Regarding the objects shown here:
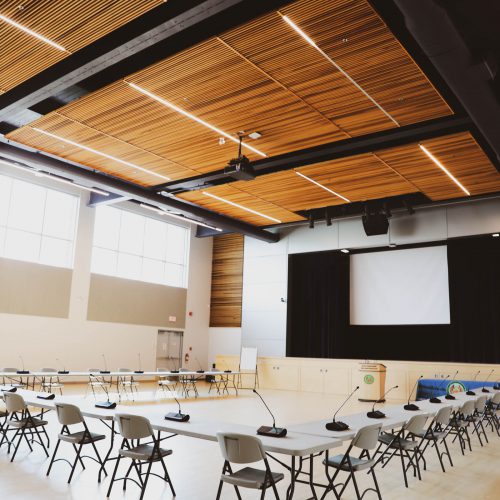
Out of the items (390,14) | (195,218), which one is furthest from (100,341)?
(390,14)

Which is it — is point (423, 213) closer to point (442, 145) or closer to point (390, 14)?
point (442, 145)

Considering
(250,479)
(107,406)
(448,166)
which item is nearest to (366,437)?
(250,479)

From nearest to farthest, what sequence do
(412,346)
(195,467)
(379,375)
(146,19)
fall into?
(195,467)
(146,19)
(379,375)
(412,346)

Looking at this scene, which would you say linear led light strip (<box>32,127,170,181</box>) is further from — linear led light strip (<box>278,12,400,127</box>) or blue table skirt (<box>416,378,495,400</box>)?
blue table skirt (<box>416,378,495,400</box>)

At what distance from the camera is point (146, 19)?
5812 mm

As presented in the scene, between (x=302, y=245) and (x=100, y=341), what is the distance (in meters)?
7.26

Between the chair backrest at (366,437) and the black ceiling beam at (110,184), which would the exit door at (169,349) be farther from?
the chair backrest at (366,437)

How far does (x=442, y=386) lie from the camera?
12695mm

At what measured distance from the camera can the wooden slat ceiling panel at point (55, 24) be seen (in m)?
5.57

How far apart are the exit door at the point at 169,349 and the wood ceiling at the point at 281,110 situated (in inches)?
308

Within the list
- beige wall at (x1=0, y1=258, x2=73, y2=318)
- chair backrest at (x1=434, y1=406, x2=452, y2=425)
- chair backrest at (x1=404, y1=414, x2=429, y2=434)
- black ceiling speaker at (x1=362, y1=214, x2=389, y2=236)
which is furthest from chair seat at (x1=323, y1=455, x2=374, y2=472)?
beige wall at (x1=0, y1=258, x2=73, y2=318)

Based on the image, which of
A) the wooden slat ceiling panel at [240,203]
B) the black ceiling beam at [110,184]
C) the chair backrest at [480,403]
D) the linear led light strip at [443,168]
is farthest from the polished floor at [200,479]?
the wooden slat ceiling panel at [240,203]

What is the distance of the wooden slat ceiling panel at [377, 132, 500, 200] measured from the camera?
910 cm

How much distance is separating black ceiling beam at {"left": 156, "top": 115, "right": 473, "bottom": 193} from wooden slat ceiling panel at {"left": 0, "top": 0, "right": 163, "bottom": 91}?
3932 mm
